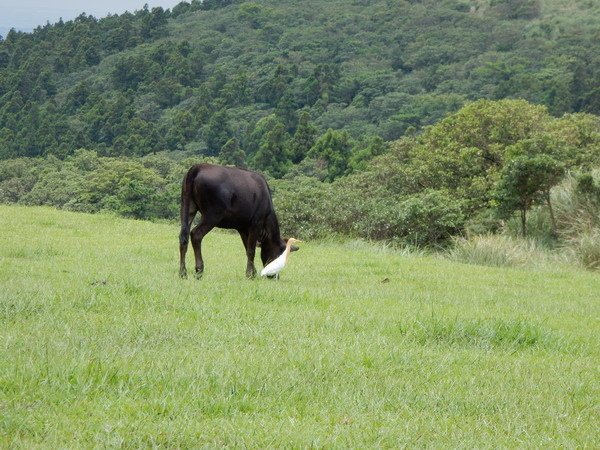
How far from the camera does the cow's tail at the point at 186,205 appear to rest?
1118 cm

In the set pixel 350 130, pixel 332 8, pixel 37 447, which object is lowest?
pixel 350 130

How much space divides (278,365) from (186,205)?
5640mm

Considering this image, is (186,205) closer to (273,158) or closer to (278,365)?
(278,365)

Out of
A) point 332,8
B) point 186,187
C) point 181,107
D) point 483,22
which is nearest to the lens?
point 186,187

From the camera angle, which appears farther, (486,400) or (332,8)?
(332,8)

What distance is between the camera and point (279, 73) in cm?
12438

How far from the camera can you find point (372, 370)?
617 cm

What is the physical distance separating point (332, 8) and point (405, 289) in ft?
566

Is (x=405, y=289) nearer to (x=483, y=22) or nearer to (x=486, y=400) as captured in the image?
(x=486, y=400)

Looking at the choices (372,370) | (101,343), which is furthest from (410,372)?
(101,343)

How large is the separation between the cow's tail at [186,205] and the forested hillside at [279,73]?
60.6 m

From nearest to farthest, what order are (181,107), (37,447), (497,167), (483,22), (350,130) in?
(37,447)
(497,167)
(350,130)
(181,107)
(483,22)

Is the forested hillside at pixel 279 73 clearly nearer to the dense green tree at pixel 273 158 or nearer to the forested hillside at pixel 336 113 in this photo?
the dense green tree at pixel 273 158

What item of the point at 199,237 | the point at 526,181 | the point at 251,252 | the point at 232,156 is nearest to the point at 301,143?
the point at 232,156
